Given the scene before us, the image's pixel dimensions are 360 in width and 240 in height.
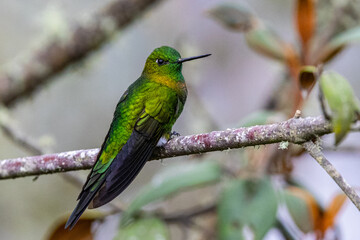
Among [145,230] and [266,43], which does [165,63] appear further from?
[145,230]

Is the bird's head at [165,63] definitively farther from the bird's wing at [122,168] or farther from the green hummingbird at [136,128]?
the bird's wing at [122,168]

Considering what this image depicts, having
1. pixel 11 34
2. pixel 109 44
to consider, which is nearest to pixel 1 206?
pixel 11 34

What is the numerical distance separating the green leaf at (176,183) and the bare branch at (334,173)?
2.86 ft

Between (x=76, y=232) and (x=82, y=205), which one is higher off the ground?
(x=82, y=205)

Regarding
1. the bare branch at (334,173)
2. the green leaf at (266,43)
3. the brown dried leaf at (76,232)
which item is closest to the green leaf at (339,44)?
the green leaf at (266,43)

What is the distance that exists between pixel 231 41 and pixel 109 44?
179 centimetres

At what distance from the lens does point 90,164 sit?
6.27 feet

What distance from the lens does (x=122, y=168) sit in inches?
73.7

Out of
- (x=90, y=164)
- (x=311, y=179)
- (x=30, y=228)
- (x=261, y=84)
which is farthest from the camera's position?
(x=261, y=84)

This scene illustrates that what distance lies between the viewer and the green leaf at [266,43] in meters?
2.32

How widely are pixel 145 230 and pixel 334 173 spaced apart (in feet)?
3.45

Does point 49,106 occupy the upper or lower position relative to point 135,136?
lower

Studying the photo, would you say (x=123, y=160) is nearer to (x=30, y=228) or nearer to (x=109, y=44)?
(x=109, y=44)

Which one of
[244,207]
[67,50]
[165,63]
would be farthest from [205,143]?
[67,50]
